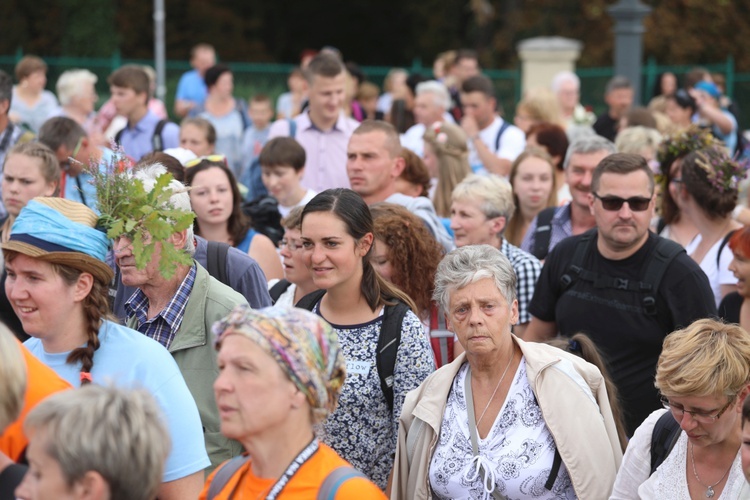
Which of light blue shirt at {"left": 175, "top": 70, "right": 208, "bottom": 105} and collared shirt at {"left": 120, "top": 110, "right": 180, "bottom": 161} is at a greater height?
light blue shirt at {"left": 175, "top": 70, "right": 208, "bottom": 105}

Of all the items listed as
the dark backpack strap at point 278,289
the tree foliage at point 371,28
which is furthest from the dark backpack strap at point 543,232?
the tree foliage at point 371,28

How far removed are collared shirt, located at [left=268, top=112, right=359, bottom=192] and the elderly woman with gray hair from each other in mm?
4889

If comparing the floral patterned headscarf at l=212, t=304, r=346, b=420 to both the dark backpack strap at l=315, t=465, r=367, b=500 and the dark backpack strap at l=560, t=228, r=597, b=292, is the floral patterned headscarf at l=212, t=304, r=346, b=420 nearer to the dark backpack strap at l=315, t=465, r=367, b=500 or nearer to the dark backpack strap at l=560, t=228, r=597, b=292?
the dark backpack strap at l=315, t=465, r=367, b=500

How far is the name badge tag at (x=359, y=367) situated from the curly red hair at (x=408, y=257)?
1.04m

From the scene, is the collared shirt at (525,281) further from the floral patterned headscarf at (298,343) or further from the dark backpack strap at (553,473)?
the floral patterned headscarf at (298,343)

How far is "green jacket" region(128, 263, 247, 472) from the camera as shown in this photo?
4.58 meters

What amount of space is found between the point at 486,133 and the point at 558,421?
7081 mm

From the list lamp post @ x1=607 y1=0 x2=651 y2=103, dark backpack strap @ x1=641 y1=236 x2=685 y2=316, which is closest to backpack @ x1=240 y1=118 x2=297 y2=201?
dark backpack strap @ x1=641 y1=236 x2=685 y2=316

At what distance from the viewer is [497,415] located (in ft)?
15.1

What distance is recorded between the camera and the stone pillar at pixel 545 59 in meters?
23.5

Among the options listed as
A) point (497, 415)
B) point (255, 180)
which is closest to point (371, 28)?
point (255, 180)

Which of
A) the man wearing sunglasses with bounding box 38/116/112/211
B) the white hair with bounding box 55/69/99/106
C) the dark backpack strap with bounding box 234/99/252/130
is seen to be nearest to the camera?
the man wearing sunglasses with bounding box 38/116/112/211

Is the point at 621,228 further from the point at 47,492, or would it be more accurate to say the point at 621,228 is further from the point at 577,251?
the point at 47,492

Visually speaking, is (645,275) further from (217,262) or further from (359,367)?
(217,262)
